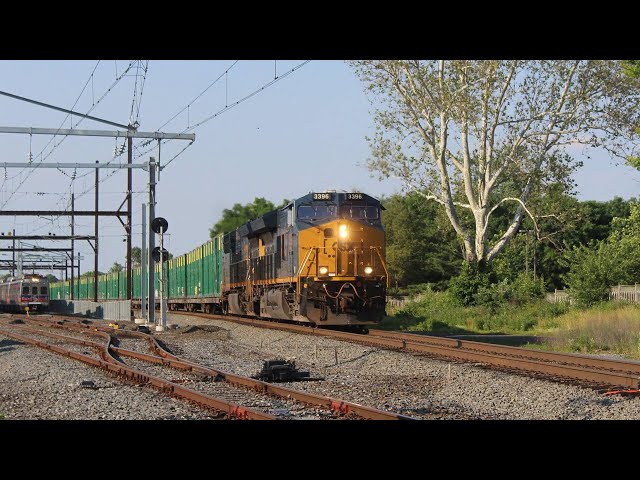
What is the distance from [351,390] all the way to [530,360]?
4.74 m

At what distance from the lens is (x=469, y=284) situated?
103ft

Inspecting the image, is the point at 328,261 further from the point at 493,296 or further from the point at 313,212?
the point at 493,296

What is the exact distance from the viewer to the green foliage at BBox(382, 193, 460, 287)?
64.7m

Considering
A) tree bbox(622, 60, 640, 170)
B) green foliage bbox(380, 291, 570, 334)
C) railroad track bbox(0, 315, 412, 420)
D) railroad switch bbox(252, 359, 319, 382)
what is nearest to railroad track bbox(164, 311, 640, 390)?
railroad switch bbox(252, 359, 319, 382)

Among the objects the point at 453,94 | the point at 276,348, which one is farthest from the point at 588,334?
the point at 453,94

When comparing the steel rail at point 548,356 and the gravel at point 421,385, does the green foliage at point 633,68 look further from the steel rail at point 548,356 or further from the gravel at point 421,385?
the gravel at point 421,385

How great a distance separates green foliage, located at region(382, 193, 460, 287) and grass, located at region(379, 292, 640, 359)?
2943 centimetres

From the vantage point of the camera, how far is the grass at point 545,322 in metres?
18.8

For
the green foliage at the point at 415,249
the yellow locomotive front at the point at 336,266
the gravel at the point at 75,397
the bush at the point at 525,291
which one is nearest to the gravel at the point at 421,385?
the yellow locomotive front at the point at 336,266

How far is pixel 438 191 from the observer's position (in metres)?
32.6

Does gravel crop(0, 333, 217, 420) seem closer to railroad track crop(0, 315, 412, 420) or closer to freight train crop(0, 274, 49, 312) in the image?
railroad track crop(0, 315, 412, 420)
